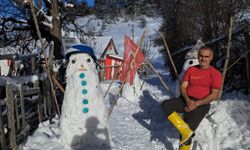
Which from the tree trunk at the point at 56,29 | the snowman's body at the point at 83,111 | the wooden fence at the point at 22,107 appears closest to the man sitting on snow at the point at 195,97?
the snowman's body at the point at 83,111

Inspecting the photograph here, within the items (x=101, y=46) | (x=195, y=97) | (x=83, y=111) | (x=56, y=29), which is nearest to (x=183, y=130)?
(x=195, y=97)

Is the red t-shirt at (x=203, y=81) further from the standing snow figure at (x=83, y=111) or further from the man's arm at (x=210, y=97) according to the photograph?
the standing snow figure at (x=83, y=111)

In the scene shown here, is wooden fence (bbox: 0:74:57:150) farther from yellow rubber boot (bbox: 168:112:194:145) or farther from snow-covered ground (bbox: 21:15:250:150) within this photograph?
yellow rubber boot (bbox: 168:112:194:145)

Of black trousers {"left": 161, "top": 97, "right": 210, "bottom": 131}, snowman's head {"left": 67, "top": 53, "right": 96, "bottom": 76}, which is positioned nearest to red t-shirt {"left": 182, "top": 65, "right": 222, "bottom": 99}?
black trousers {"left": 161, "top": 97, "right": 210, "bottom": 131}

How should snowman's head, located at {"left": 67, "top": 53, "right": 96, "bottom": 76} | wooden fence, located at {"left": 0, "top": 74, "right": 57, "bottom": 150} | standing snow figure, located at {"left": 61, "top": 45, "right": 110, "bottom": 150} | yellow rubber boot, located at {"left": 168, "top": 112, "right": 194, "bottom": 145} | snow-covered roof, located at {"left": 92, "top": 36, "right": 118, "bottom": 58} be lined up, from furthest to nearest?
1. snow-covered roof, located at {"left": 92, "top": 36, "right": 118, "bottom": 58}
2. snowman's head, located at {"left": 67, "top": 53, "right": 96, "bottom": 76}
3. standing snow figure, located at {"left": 61, "top": 45, "right": 110, "bottom": 150}
4. wooden fence, located at {"left": 0, "top": 74, "right": 57, "bottom": 150}
5. yellow rubber boot, located at {"left": 168, "top": 112, "right": 194, "bottom": 145}

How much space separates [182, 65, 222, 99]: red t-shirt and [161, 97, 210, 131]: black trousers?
0.51 ft

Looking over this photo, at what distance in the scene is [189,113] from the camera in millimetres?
4359

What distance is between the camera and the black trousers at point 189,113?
425cm

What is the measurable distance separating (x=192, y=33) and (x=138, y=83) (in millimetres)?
6290

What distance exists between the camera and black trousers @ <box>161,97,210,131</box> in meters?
4.25

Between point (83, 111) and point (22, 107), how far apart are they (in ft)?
3.17

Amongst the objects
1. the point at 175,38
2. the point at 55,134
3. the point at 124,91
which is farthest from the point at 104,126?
the point at 175,38

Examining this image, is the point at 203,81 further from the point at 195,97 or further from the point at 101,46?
the point at 101,46

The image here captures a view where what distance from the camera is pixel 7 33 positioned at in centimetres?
1366
